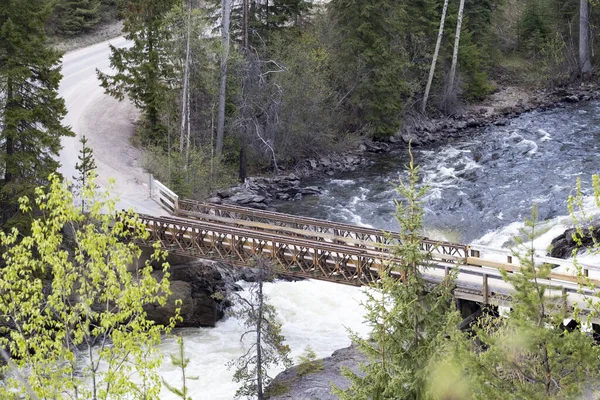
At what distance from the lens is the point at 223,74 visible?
34.5m

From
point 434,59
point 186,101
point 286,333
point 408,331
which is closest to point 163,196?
point 186,101

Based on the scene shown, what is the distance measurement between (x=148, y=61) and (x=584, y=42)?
111 ft

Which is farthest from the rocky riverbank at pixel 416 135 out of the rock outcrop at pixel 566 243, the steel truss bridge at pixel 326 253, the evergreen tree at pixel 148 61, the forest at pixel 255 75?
the rock outcrop at pixel 566 243

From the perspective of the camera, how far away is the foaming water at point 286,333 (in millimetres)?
20172

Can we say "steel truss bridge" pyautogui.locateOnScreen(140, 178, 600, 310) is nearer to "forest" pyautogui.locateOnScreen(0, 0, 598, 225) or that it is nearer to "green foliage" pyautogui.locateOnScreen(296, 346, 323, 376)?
"green foliage" pyautogui.locateOnScreen(296, 346, 323, 376)

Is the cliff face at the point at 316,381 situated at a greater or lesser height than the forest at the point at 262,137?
lesser

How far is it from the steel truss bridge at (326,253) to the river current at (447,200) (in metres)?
1.29

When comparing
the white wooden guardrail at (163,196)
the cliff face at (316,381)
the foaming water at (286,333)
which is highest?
the white wooden guardrail at (163,196)

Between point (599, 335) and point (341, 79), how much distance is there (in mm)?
29158

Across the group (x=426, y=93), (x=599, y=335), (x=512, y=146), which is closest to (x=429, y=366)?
(x=599, y=335)

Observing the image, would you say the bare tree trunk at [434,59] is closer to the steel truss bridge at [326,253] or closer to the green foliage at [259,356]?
the steel truss bridge at [326,253]

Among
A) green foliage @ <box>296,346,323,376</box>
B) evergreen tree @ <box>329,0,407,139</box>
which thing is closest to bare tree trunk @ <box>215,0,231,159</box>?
evergreen tree @ <box>329,0,407,139</box>

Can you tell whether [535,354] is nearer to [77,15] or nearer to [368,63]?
[368,63]

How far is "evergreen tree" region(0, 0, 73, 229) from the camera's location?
22688 millimetres
